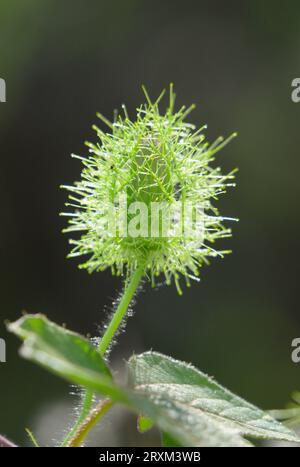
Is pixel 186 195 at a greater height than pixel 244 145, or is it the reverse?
pixel 244 145

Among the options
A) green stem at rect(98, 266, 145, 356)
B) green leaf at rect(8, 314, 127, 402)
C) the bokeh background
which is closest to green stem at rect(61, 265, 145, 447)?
green stem at rect(98, 266, 145, 356)

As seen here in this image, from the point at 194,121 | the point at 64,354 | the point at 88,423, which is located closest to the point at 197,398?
the point at 88,423

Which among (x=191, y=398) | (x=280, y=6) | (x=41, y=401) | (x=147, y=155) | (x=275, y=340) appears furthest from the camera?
(x=280, y=6)

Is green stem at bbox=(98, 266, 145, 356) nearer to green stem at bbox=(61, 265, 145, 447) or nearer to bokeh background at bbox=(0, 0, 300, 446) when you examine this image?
green stem at bbox=(61, 265, 145, 447)

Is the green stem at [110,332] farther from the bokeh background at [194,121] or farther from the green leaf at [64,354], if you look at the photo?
the bokeh background at [194,121]
